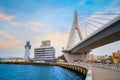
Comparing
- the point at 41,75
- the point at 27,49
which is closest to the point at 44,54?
the point at 27,49

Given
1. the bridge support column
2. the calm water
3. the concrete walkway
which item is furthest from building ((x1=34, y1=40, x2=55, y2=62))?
the concrete walkway

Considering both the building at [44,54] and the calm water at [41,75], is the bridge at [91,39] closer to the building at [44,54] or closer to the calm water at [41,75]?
the calm water at [41,75]

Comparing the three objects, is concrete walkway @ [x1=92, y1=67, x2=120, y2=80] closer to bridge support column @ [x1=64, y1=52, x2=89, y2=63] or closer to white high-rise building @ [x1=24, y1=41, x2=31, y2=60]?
bridge support column @ [x1=64, y1=52, x2=89, y2=63]

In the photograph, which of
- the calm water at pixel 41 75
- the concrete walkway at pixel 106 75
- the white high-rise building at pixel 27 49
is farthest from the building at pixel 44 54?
the concrete walkway at pixel 106 75

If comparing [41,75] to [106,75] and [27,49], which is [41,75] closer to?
[106,75]

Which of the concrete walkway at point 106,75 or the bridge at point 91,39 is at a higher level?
the bridge at point 91,39

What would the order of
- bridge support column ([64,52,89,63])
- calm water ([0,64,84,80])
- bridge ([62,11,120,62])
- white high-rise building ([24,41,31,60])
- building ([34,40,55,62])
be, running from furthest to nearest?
white high-rise building ([24,41,31,60]) → building ([34,40,55,62]) → bridge support column ([64,52,89,63]) → calm water ([0,64,84,80]) → bridge ([62,11,120,62])

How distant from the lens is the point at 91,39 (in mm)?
43344

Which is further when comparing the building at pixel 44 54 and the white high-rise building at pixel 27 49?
the white high-rise building at pixel 27 49

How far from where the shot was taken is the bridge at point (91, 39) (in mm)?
29672

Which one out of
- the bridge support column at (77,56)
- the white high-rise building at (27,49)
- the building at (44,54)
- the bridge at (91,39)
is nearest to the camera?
the bridge at (91,39)

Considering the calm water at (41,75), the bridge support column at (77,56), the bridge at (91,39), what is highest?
the bridge at (91,39)

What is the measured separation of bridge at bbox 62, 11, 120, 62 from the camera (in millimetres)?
29672

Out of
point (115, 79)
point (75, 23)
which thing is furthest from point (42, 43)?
point (115, 79)
